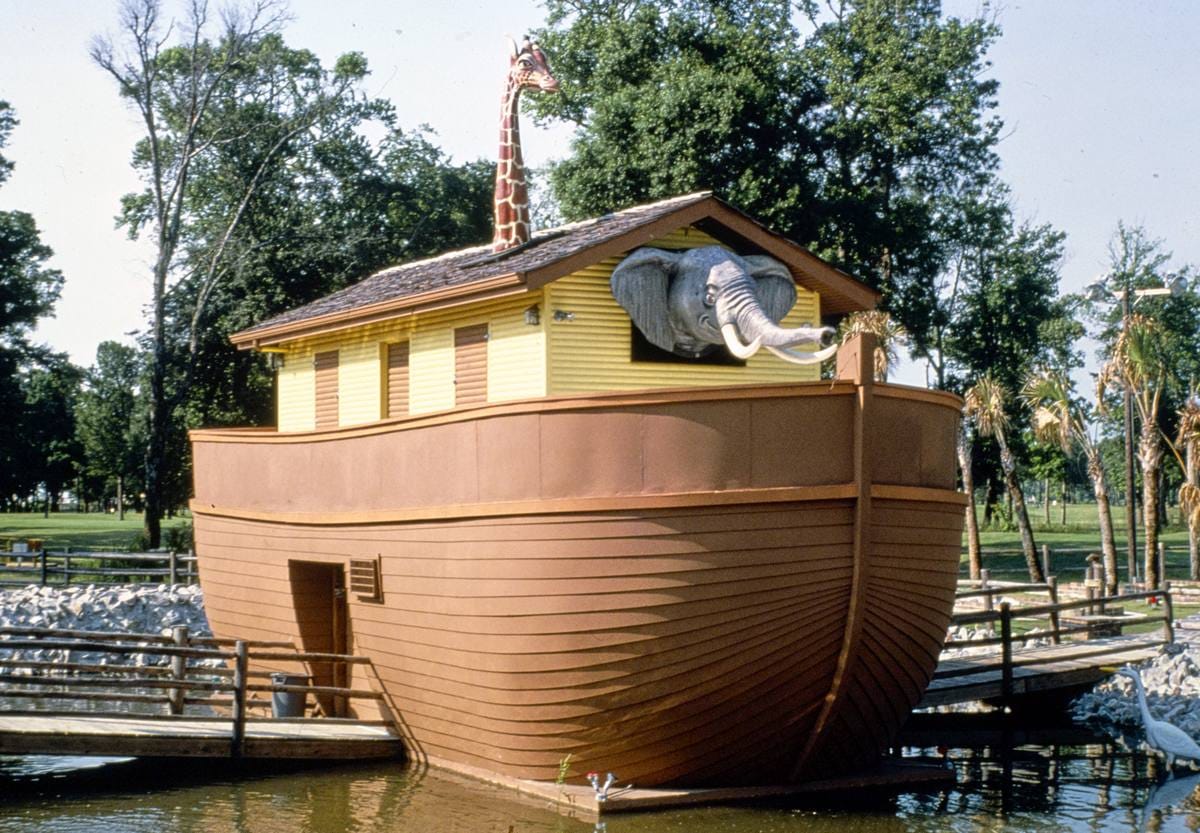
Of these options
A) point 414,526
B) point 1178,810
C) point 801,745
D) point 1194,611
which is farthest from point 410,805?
point 1194,611

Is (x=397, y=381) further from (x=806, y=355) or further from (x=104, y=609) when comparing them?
(x=104, y=609)

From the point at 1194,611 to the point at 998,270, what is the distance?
58.3 feet

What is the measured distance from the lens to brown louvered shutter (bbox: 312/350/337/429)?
17.2 metres

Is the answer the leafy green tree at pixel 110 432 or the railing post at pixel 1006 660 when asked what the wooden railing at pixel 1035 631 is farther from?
the leafy green tree at pixel 110 432

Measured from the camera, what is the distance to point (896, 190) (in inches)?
1447

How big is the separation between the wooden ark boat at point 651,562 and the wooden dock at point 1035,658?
12.9 ft

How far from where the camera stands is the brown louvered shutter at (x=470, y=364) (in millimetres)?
14289

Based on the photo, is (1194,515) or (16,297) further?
(16,297)

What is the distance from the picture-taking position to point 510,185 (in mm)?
17766

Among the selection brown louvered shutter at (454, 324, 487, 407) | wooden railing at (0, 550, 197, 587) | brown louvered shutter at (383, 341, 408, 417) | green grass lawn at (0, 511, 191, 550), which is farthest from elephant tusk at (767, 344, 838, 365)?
green grass lawn at (0, 511, 191, 550)

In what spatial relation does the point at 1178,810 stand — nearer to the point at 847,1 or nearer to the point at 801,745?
the point at 801,745

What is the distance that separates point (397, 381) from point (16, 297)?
1227 inches

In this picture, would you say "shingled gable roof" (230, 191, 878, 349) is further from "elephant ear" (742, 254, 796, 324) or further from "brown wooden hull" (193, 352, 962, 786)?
"brown wooden hull" (193, 352, 962, 786)

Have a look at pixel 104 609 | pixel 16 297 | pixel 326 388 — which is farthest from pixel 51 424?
pixel 326 388
